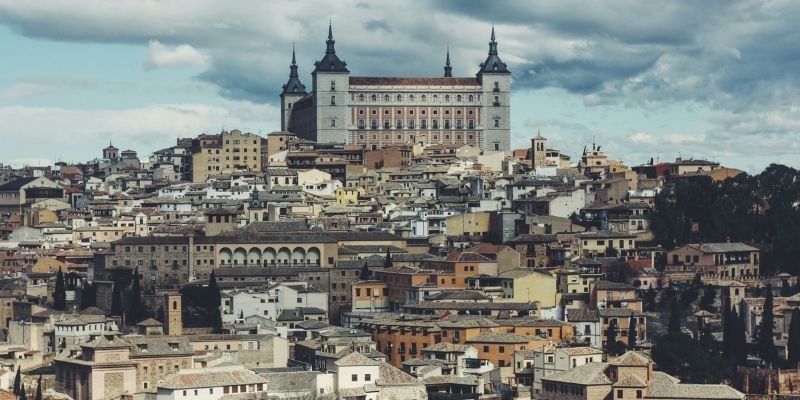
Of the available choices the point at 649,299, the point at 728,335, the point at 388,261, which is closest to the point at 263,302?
the point at 388,261

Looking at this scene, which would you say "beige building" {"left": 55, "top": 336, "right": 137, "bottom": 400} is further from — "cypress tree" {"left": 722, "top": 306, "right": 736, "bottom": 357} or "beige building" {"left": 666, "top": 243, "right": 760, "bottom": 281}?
"beige building" {"left": 666, "top": 243, "right": 760, "bottom": 281}

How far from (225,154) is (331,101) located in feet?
42.1

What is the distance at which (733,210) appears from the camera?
294 ft

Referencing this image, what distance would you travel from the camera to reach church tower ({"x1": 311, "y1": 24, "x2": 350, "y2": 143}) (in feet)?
456

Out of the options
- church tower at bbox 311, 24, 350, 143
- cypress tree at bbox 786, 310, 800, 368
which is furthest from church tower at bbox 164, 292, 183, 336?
church tower at bbox 311, 24, 350, 143

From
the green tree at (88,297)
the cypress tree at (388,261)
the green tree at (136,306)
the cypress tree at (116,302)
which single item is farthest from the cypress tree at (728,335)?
the green tree at (88,297)

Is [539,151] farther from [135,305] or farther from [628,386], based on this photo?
[628,386]

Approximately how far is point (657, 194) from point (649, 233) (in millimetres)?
4477

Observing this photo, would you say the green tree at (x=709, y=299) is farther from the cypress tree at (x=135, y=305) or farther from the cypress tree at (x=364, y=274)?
the cypress tree at (x=135, y=305)

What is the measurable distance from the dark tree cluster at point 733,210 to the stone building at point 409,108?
50.1 m

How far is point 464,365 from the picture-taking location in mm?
69188

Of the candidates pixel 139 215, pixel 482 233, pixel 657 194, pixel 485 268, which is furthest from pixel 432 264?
pixel 139 215

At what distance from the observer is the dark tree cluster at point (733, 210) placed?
3479 inches

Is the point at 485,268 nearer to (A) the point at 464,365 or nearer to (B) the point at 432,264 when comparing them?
(B) the point at 432,264
